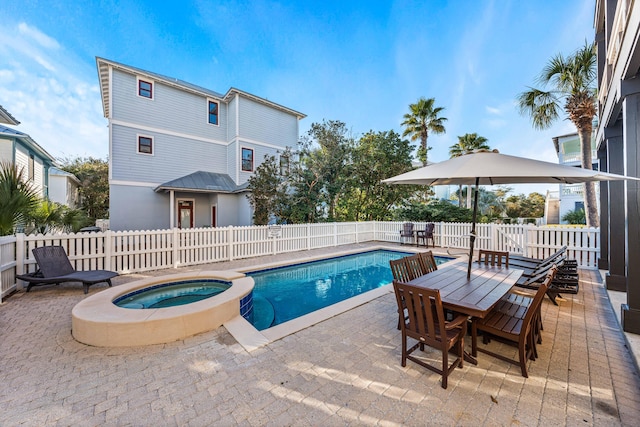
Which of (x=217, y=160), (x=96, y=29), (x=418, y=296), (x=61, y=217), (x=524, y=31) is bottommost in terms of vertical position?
(x=418, y=296)

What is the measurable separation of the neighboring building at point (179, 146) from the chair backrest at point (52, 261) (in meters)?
7.09

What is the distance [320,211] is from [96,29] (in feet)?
44.1

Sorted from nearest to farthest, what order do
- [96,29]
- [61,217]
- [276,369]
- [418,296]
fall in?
[418,296]
[276,369]
[61,217]
[96,29]

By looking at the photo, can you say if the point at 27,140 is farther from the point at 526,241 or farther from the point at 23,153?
the point at 526,241

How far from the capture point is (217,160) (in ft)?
50.0

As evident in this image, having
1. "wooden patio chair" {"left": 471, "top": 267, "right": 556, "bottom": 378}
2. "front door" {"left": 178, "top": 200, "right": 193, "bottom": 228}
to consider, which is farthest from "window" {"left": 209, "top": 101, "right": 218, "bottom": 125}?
"wooden patio chair" {"left": 471, "top": 267, "right": 556, "bottom": 378}

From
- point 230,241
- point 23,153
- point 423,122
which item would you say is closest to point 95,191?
point 23,153

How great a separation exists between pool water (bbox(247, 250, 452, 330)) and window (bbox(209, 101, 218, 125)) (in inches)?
448

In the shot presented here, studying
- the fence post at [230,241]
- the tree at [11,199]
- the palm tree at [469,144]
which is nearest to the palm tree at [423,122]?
the palm tree at [469,144]

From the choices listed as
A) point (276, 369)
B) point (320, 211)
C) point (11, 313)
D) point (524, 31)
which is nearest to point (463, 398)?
point (276, 369)

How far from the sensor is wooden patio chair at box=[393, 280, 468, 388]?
7.79ft

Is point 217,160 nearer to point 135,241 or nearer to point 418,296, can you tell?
point 135,241

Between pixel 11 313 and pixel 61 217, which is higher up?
pixel 61 217

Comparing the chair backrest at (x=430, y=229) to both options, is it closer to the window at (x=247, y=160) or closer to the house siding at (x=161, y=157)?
the window at (x=247, y=160)
